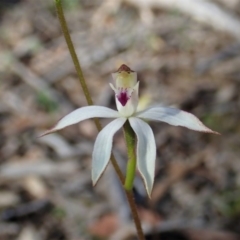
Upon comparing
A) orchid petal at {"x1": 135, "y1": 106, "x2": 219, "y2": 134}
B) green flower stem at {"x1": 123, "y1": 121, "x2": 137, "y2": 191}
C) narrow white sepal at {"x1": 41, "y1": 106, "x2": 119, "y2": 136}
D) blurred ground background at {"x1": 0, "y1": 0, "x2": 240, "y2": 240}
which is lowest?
blurred ground background at {"x1": 0, "y1": 0, "x2": 240, "y2": 240}

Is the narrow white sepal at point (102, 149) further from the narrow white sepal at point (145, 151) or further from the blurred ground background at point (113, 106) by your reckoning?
the blurred ground background at point (113, 106)

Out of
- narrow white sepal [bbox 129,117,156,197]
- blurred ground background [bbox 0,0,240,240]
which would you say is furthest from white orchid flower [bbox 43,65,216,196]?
blurred ground background [bbox 0,0,240,240]

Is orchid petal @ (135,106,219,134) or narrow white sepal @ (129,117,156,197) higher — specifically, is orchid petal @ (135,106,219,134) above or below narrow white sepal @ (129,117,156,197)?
above

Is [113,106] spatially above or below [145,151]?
below

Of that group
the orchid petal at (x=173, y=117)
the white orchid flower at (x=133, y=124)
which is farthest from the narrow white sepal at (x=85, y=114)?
the orchid petal at (x=173, y=117)

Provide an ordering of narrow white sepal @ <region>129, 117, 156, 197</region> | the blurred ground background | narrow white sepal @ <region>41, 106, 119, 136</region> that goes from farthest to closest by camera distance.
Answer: the blurred ground background, narrow white sepal @ <region>41, 106, 119, 136</region>, narrow white sepal @ <region>129, 117, 156, 197</region>

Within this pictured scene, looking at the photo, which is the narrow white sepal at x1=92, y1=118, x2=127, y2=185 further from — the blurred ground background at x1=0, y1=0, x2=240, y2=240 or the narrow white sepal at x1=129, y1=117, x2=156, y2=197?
the blurred ground background at x1=0, y1=0, x2=240, y2=240

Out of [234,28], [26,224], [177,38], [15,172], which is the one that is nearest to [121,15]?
[177,38]

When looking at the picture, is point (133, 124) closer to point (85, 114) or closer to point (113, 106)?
point (85, 114)

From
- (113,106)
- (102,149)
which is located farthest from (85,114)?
(113,106)
